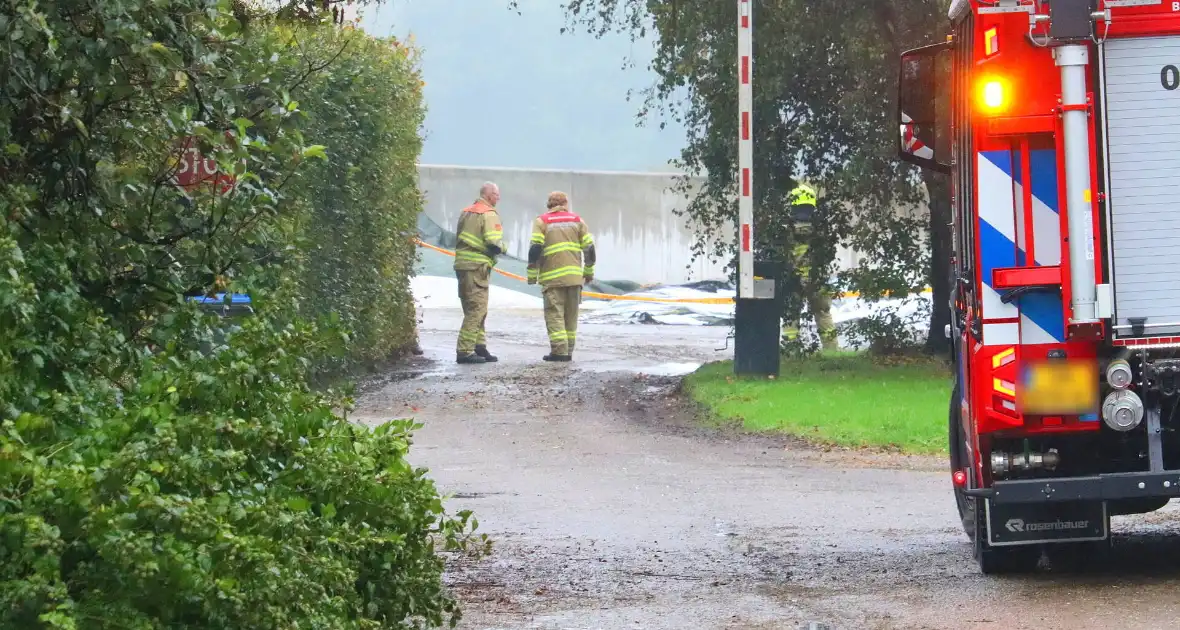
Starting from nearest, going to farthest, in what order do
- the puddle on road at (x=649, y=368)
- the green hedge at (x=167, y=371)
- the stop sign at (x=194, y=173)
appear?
the green hedge at (x=167, y=371)
the stop sign at (x=194, y=173)
the puddle on road at (x=649, y=368)

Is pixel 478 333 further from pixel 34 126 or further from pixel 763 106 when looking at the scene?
pixel 34 126

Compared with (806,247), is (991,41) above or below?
above

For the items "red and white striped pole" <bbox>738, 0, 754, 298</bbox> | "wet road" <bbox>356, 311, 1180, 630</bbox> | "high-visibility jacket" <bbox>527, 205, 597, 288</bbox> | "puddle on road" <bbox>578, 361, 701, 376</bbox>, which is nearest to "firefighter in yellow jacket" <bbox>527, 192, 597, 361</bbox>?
"high-visibility jacket" <bbox>527, 205, 597, 288</bbox>

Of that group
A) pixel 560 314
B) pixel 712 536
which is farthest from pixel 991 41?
pixel 560 314

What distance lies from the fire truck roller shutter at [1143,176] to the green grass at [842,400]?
5.18 metres

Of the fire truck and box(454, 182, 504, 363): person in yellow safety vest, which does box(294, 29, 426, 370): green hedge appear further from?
the fire truck

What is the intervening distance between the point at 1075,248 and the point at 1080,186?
0.23m

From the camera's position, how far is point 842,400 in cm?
1351

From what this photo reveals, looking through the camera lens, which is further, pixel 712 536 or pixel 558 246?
pixel 558 246

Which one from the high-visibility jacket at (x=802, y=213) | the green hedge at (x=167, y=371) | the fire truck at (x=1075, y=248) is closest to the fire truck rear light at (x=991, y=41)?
the fire truck at (x=1075, y=248)

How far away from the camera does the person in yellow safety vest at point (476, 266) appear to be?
18.1 meters

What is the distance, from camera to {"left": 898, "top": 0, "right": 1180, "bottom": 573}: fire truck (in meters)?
6.25

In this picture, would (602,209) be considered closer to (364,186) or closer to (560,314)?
(560,314)

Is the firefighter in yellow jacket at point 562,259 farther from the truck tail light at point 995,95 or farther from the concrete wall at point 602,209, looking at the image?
the truck tail light at point 995,95
